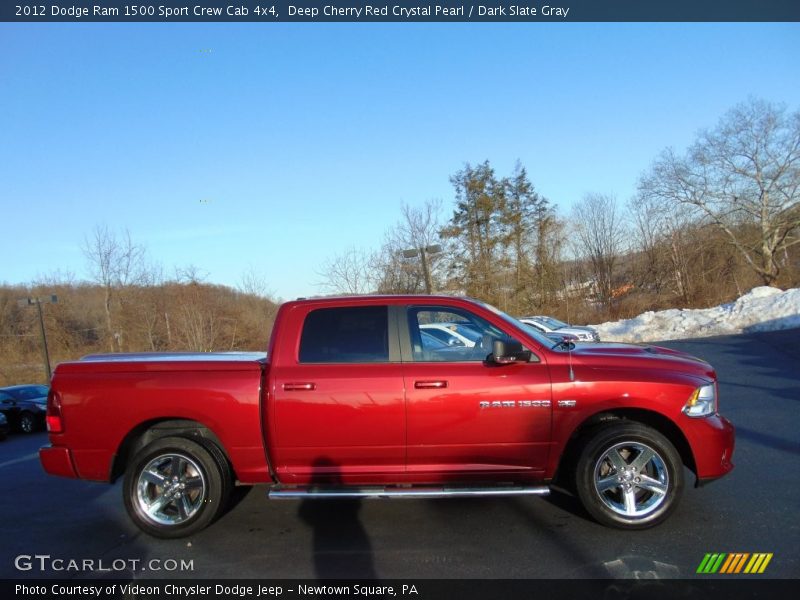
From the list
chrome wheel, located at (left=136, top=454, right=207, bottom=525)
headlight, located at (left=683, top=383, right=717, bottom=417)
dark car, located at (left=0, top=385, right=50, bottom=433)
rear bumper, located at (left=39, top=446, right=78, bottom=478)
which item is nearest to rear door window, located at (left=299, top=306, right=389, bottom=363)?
chrome wheel, located at (left=136, top=454, right=207, bottom=525)

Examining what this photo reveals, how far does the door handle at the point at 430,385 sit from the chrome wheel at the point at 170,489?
6.33 feet

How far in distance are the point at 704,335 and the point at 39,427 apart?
25.3 m

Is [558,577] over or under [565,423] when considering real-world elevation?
under

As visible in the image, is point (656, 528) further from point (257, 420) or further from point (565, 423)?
point (257, 420)

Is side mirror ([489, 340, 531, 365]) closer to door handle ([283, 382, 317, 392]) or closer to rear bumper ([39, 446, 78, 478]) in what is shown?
door handle ([283, 382, 317, 392])

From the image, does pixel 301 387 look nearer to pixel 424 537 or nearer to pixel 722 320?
pixel 424 537

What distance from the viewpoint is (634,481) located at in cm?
392

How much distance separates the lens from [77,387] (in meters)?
4.17

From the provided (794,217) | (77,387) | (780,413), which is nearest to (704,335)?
(780,413)

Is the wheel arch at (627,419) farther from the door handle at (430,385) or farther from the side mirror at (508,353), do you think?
the door handle at (430,385)

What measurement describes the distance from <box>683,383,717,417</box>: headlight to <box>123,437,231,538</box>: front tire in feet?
12.3

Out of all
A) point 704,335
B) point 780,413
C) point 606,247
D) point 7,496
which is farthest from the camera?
point 606,247

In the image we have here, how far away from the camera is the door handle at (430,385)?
4.00m

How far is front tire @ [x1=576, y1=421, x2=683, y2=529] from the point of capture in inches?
153
